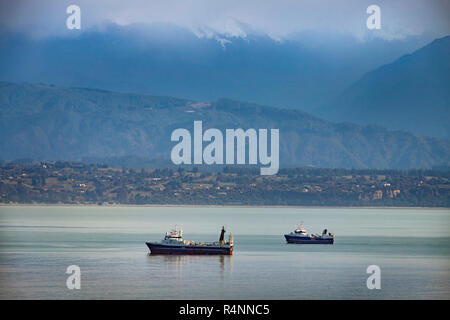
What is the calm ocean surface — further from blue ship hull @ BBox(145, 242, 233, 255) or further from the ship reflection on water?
blue ship hull @ BBox(145, 242, 233, 255)

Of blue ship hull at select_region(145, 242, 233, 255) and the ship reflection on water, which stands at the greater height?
blue ship hull at select_region(145, 242, 233, 255)

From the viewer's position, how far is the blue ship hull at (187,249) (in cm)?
6819

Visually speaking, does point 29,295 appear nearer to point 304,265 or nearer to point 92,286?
point 92,286

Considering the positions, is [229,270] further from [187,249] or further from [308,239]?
[308,239]

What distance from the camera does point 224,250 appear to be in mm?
68188

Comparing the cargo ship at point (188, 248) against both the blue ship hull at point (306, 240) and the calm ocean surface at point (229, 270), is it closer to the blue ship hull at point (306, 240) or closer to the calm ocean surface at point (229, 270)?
the calm ocean surface at point (229, 270)

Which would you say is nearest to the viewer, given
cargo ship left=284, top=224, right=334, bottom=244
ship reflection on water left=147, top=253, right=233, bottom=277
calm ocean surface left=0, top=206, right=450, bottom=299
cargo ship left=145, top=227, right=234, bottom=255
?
calm ocean surface left=0, top=206, right=450, bottom=299

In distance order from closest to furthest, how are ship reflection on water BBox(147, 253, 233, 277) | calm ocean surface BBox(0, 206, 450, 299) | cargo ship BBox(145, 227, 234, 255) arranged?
calm ocean surface BBox(0, 206, 450, 299) → ship reflection on water BBox(147, 253, 233, 277) → cargo ship BBox(145, 227, 234, 255)

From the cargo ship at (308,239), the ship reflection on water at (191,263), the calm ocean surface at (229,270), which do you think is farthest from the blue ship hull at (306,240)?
the ship reflection on water at (191,263)

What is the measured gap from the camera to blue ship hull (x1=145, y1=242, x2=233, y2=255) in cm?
6819

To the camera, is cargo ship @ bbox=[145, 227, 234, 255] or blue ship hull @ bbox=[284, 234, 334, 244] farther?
blue ship hull @ bbox=[284, 234, 334, 244]

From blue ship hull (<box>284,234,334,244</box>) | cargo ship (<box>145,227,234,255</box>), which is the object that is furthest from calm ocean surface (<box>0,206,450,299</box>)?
blue ship hull (<box>284,234,334,244</box>)

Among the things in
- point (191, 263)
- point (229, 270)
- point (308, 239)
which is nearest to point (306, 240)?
point (308, 239)
